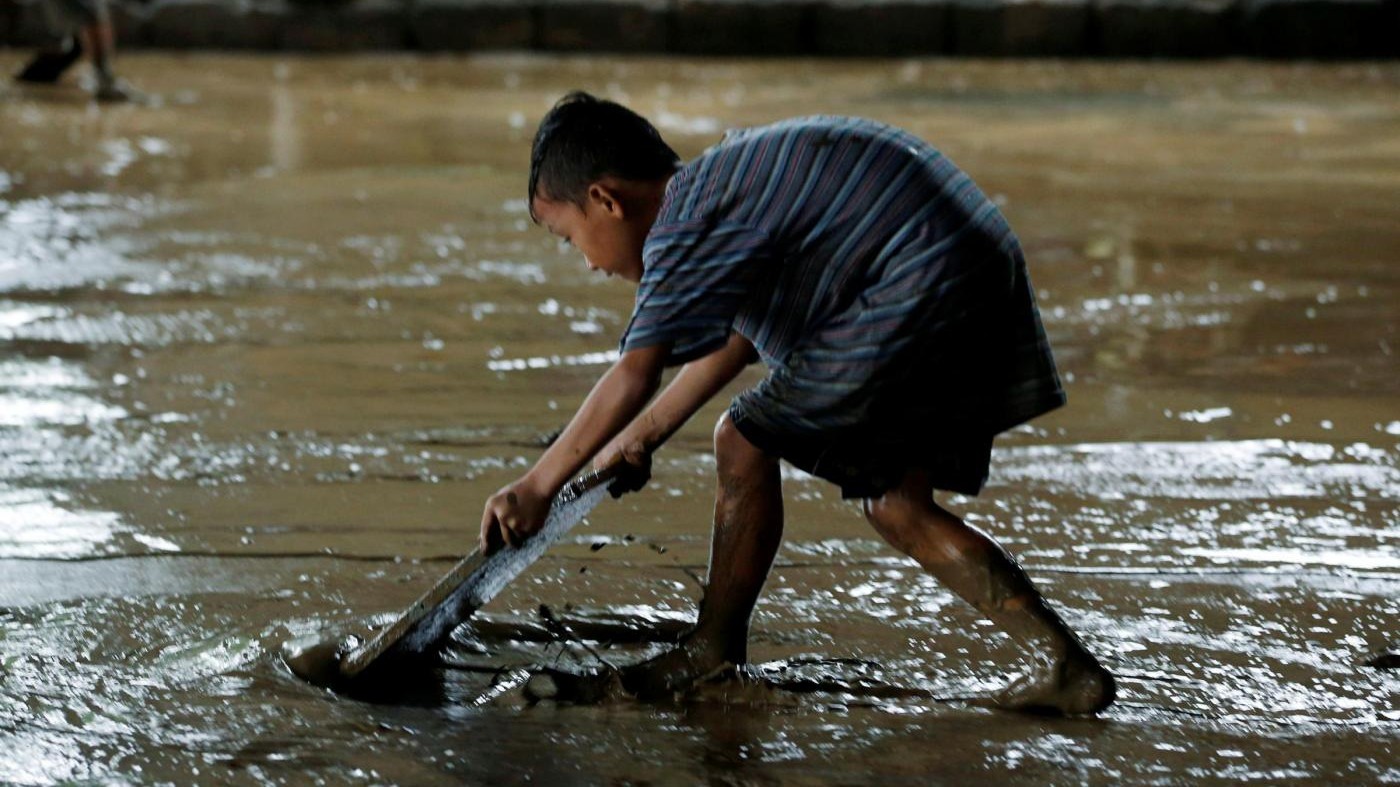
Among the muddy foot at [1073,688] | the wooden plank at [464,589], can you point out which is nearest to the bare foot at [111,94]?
the wooden plank at [464,589]

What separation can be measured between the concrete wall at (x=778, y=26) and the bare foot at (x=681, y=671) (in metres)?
13.3

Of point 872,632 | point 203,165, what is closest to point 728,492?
A: point 872,632

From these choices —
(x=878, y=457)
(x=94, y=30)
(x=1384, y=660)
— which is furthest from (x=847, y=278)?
(x=94, y=30)

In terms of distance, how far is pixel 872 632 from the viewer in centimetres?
317

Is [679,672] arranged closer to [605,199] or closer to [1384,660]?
[605,199]

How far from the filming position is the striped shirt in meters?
2.58

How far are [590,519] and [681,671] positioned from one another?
94 cm

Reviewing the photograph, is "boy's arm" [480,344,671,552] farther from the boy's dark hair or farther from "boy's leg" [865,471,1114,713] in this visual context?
"boy's leg" [865,471,1114,713]

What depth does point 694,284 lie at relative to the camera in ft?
8.40

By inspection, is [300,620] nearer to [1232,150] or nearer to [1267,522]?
[1267,522]

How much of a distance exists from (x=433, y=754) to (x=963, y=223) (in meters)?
1.12

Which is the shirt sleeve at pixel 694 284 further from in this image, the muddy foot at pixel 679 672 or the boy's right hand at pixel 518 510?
the muddy foot at pixel 679 672

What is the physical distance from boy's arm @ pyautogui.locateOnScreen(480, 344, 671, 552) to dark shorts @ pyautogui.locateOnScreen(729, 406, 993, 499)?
10.0 inches

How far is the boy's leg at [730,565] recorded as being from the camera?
286cm
